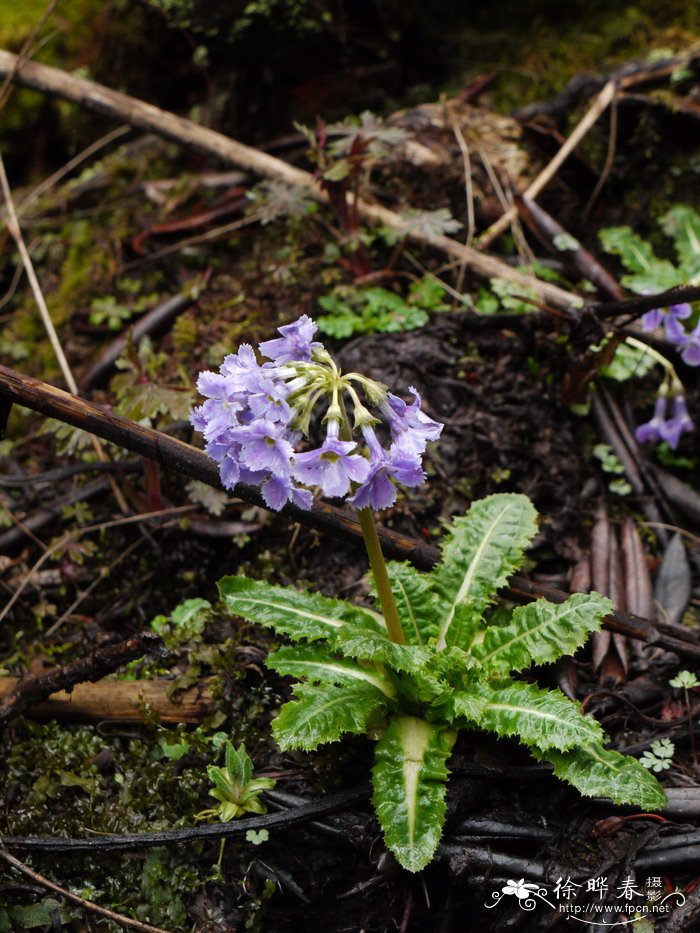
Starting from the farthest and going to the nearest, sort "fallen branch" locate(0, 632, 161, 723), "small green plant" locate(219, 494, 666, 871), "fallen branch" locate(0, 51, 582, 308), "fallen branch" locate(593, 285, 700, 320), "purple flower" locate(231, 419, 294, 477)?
"fallen branch" locate(0, 51, 582, 308)
"fallen branch" locate(593, 285, 700, 320)
"fallen branch" locate(0, 632, 161, 723)
"small green plant" locate(219, 494, 666, 871)
"purple flower" locate(231, 419, 294, 477)

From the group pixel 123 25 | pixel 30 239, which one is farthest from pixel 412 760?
pixel 123 25

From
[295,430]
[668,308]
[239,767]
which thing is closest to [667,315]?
[668,308]

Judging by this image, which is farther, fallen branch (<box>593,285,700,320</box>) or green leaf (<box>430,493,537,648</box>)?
fallen branch (<box>593,285,700,320</box>)

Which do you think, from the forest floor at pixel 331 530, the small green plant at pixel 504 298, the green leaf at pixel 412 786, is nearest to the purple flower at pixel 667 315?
the forest floor at pixel 331 530

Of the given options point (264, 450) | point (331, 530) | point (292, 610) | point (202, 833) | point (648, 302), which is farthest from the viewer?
point (648, 302)

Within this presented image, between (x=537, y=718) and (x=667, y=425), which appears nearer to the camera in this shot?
(x=537, y=718)

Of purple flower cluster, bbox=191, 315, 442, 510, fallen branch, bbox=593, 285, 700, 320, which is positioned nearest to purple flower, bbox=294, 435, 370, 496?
purple flower cluster, bbox=191, 315, 442, 510

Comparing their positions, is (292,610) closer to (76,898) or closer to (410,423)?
(410,423)

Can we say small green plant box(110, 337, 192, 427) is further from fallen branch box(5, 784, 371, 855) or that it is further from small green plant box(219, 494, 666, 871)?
fallen branch box(5, 784, 371, 855)
